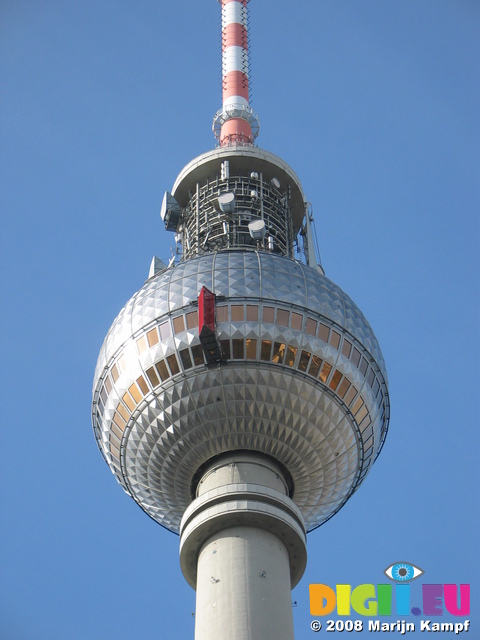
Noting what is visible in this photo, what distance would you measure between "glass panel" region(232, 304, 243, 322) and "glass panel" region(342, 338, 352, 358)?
189 inches

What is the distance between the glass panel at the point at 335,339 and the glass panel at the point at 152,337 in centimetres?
759

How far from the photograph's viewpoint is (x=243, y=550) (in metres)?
42.2

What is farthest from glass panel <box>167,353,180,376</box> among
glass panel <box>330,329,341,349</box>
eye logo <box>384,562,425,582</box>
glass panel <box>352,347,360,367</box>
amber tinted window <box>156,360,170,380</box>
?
eye logo <box>384,562,425,582</box>

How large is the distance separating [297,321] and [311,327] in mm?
680

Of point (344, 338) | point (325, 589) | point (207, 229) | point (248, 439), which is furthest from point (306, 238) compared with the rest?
point (325, 589)

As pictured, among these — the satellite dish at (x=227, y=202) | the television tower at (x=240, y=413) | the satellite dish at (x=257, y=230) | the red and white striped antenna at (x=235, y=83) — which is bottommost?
the television tower at (x=240, y=413)

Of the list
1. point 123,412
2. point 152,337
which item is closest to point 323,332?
point 152,337

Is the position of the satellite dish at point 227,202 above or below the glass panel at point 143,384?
above

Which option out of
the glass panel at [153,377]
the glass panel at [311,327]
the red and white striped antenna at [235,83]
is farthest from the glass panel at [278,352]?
the red and white striped antenna at [235,83]

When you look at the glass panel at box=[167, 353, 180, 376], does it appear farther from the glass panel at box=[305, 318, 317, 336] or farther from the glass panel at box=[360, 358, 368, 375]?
the glass panel at box=[360, 358, 368, 375]

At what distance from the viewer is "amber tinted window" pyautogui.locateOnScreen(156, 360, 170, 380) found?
1740 inches

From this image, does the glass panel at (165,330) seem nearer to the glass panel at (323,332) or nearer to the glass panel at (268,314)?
the glass panel at (268,314)

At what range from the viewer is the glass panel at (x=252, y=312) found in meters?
44.5

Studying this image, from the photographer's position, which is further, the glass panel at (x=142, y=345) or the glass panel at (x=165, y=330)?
the glass panel at (x=142, y=345)
